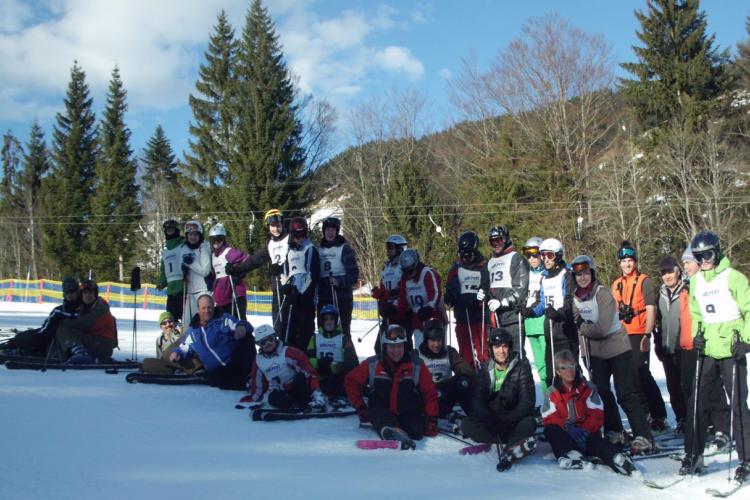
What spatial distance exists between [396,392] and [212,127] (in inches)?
1568

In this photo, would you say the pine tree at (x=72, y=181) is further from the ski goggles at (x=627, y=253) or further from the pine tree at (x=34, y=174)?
the ski goggles at (x=627, y=253)

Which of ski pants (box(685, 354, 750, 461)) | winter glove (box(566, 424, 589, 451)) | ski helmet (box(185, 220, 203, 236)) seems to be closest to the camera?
ski pants (box(685, 354, 750, 461))

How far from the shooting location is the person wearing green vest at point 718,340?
17.8 ft

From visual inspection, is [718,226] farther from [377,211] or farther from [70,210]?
[70,210]

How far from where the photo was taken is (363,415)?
6.66m

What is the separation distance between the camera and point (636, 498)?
4863 mm

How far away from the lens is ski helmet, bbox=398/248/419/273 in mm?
8258

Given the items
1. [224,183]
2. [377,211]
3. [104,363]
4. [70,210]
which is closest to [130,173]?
[70,210]

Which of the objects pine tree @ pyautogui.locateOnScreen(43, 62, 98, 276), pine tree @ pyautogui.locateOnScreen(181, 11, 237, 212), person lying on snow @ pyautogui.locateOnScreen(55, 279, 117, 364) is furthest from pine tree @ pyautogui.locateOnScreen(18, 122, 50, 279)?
person lying on snow @ pyautogui.locateOnScreen(55, 279, 117, 364)

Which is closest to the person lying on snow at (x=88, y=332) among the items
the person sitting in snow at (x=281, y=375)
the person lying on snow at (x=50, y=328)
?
the person lying on snow at (x=50, y=328)

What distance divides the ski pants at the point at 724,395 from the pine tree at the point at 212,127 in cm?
3929

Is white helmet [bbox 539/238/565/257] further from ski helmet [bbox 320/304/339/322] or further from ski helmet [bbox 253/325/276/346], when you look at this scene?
ski helmet [bbox 253/325/276/346]

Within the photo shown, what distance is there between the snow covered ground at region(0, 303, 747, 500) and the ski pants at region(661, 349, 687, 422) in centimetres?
124

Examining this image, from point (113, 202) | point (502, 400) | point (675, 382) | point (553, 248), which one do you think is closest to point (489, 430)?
point (502, 400)
